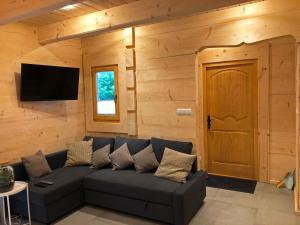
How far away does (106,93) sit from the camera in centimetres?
463

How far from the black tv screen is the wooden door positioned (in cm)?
244

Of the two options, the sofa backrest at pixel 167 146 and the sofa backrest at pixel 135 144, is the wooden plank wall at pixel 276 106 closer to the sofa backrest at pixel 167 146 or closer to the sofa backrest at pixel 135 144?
the sofa backrest at pixel 167 146

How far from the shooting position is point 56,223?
3.03 meters

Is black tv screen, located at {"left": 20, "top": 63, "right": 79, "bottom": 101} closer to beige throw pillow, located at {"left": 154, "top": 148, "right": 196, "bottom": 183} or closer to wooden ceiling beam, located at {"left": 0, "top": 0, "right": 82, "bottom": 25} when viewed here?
wooden ceiling beam, located at {"left": 0, "top": 0, "right": 82, "bottom": 25}

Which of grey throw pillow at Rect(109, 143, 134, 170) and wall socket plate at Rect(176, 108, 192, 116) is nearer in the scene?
grey throw pillow at Rect(109, 143, 134, 170)

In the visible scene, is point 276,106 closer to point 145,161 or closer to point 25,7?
point 145,161

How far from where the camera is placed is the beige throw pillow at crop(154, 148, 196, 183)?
315 cm

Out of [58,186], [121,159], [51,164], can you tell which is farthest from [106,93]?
[58,186]

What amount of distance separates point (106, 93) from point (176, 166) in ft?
6.90

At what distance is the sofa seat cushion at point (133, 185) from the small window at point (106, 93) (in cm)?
129

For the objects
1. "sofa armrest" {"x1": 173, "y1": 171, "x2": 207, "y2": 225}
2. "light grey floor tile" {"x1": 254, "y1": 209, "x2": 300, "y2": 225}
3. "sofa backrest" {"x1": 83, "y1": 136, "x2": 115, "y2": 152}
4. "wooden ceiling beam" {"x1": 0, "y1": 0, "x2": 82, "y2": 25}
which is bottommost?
"light grey floor tile" {"x1": 254, "y1": 209, "x2": 300, "y2": 225}

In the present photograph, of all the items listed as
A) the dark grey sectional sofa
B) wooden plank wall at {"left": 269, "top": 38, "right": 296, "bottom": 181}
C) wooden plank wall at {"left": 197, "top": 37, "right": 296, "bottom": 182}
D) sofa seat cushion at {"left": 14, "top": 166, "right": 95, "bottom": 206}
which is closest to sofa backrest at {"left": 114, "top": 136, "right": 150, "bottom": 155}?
the dark grey sectional sofa

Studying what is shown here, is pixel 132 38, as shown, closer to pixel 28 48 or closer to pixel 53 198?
pixel 28 48

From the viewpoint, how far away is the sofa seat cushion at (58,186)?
2961mm
